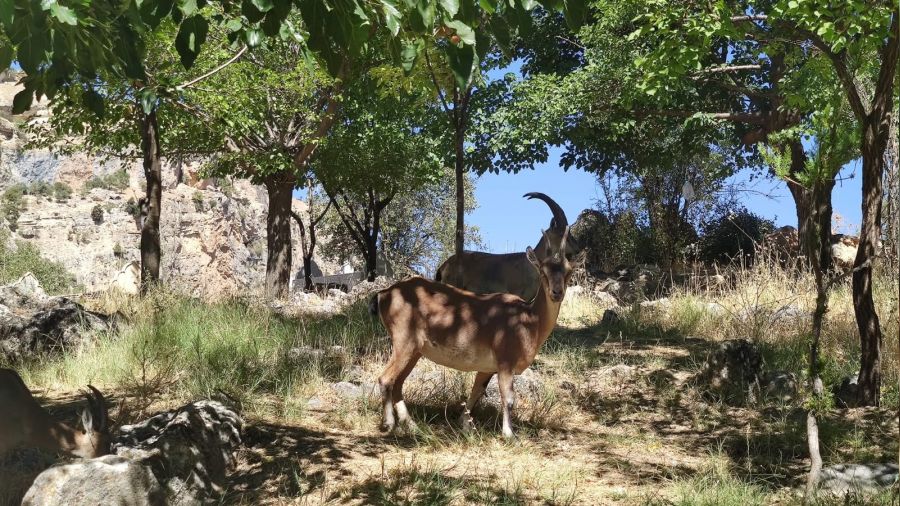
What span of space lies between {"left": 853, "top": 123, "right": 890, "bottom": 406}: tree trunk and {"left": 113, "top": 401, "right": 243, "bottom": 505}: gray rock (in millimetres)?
5426

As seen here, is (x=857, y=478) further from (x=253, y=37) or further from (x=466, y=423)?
(x=253, y=37)

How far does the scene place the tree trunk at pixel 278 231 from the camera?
17078 millimetres

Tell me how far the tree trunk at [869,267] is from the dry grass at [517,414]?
10.2 inches

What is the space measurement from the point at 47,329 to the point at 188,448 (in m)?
4.82

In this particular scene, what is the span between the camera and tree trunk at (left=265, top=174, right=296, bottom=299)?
56.0ft

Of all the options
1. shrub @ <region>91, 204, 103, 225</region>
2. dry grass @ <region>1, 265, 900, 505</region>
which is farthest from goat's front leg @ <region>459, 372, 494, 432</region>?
shrub @ <region>91, 204, 103, 225</region>

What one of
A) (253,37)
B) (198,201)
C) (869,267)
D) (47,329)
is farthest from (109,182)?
(253,37)

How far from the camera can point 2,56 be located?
423 cm

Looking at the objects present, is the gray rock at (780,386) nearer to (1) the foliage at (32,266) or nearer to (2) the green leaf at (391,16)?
(2) the green leaf at (391,16)

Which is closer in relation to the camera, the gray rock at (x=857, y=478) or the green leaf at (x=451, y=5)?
the green leaf at (x=451, y=5)

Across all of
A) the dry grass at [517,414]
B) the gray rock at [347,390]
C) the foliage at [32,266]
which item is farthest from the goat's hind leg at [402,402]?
the foliage at [32,266]

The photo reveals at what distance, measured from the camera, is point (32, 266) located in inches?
1173

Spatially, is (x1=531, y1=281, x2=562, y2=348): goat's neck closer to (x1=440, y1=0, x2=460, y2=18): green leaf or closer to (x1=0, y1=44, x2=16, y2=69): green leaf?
(x1=440, y1=0, x2=460, y2=18): green leaf

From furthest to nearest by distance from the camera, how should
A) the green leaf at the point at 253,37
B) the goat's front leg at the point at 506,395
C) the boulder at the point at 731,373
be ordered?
the boulder at the point at 731,373 → the goat's front leg at the point at 506,395 → the green leaf at the point at 253,37
